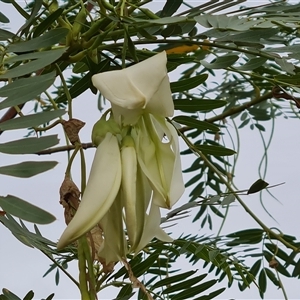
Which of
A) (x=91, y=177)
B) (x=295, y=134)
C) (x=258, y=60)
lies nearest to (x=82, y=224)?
(x=91, y=177)

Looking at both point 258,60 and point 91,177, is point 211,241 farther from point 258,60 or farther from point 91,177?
point 91,177

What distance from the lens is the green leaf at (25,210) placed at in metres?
0.28

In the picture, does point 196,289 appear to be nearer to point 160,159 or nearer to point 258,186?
point 258,186

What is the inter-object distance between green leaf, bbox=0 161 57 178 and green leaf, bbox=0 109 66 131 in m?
0.03

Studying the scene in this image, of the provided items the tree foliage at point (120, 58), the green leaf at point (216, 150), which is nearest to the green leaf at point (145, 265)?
the tree foliage at point (120, 58)

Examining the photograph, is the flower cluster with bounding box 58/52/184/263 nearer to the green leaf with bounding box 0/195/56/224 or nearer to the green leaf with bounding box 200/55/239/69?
the green leaf with bounding box 0/195/56/224

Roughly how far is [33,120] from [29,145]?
0.7 inches

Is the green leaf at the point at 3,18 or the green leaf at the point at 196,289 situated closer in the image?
the green leaf at the point at 3,18

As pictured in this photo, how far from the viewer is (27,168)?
300 mm

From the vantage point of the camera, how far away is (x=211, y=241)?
678 mm

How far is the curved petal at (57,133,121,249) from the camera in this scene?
293 mm

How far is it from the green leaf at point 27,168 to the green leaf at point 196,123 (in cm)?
25

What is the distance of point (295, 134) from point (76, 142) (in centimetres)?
125

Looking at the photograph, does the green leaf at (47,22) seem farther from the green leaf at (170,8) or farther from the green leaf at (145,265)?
the green leaf at (145,265)
